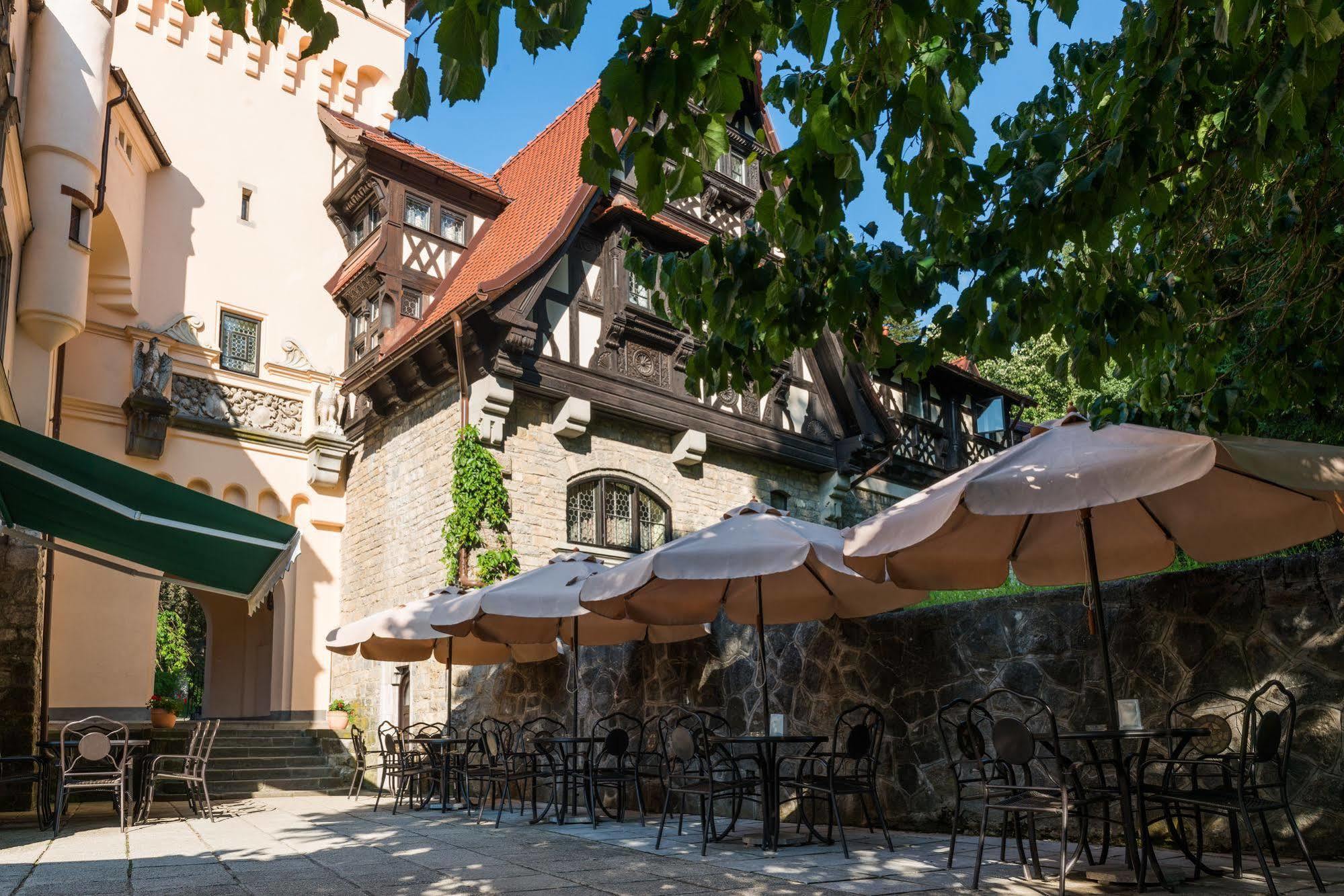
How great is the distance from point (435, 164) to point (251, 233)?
3.34 metres

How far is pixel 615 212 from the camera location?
13805mm

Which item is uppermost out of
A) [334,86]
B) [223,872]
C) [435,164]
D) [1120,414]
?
[334,86]

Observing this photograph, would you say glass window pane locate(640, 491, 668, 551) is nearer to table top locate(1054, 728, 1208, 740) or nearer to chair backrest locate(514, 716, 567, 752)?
chair backrest locate(514, 716, 567, 752)

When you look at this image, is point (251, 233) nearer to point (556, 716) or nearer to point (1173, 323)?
point (556, 716)

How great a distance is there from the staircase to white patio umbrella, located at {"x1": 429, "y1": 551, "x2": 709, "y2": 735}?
15.0 feet

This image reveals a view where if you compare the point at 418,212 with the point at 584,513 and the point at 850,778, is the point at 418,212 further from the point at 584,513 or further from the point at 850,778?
the point at 850,778

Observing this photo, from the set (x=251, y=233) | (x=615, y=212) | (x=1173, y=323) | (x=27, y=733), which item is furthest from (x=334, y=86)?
(x=1173, y=323)

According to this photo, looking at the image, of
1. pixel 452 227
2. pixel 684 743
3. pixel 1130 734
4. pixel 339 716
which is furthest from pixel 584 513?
pixel 1130 734

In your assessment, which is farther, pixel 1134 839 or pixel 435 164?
pixel 435 164

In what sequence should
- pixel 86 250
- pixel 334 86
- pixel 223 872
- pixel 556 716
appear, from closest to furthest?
pixel 223 872
pixel 556 716
pixel 86 250
pixel 334 86

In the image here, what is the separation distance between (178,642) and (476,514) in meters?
17.8

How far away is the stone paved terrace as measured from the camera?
14.7 feet

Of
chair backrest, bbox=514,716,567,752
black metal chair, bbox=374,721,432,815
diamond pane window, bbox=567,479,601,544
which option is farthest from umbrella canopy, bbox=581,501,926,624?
diamond pane window, bbox=567,479,601,544

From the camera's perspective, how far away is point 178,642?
25.9 m
